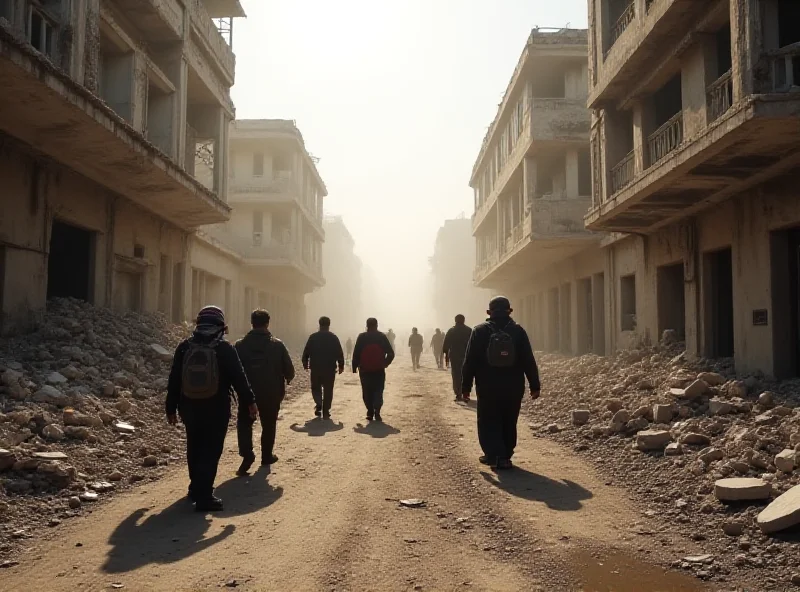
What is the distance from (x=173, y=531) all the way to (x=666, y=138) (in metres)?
11.3

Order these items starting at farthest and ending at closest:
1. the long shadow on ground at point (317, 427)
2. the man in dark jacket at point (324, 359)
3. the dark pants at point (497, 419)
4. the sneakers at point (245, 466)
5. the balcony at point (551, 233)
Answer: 1. the balcony at point (551, 233)
2. the man in dark jacket at point (324, 359)
3. the long shadow on ground at point (317, 427)
4. the dark pants at point (497, 419)
5. the sneakers at point (245, 466)

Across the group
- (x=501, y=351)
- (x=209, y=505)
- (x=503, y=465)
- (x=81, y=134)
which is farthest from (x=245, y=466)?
(x=81, y=134)

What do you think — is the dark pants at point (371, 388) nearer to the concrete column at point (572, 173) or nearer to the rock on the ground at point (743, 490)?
the rock on the ground at point (743, 490)

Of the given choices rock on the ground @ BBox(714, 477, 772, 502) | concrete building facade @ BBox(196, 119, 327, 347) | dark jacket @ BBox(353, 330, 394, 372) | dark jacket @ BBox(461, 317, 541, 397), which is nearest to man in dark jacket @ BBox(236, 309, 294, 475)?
dark jacket @ BBox(461, 317, 541, 397)

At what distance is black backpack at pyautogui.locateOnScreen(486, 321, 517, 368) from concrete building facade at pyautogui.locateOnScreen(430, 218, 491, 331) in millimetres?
66843

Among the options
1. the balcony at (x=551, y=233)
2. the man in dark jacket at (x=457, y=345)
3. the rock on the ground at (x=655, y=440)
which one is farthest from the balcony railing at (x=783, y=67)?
the balcony at (x=551, y=233)

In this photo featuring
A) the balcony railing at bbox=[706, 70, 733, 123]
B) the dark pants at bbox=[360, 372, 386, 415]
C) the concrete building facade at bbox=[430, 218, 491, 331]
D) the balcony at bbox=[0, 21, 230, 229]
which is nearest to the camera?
the balcony at bbox=[0, 21, 230, 229]

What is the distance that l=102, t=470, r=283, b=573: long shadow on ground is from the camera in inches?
169

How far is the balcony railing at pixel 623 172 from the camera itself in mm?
14323

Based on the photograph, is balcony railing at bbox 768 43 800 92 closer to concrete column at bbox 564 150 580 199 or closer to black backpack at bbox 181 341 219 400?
black backpack at bbox 181 341 219 400

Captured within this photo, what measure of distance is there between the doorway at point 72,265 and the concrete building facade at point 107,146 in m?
0.03

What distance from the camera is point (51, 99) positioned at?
8.80 meters

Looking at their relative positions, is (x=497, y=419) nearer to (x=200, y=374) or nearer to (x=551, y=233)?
(x=200, y=374)

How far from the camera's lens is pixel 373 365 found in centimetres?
1113
